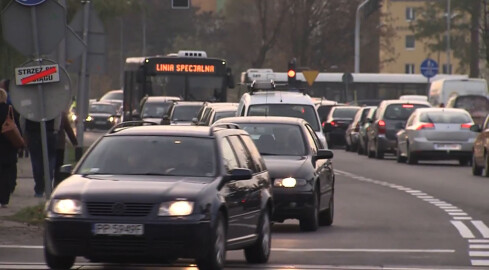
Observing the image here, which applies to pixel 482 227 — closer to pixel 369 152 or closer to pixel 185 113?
pixel 185 113

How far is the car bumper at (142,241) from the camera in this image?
42.8 ft

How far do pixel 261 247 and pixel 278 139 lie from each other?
Answer: 5.55 metres

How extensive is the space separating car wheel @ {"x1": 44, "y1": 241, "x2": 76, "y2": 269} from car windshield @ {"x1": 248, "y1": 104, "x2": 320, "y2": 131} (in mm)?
15052

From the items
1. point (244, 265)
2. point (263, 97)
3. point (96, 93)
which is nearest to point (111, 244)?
point (244, 265)

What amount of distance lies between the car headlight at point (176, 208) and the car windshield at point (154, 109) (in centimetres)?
3063

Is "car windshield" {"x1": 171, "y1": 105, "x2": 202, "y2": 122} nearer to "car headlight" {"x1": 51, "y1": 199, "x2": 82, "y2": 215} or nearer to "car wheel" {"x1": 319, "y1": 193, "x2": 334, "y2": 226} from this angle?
"car wheel" {"x1": 319, "y1": 193, "x2": 334, "y2": 226}

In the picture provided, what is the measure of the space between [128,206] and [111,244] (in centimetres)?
34

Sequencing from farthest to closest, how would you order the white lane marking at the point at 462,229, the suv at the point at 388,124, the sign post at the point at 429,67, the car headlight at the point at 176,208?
the sign post at the point at 429,67
the suv at the point at 388,124
the white lane marking at the point at 462,229
the car headlight at the point at 176,208

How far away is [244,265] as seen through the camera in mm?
15102

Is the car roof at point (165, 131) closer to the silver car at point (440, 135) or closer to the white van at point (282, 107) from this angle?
the white van at point (282, 107)

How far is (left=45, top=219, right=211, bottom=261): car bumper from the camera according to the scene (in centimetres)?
1304

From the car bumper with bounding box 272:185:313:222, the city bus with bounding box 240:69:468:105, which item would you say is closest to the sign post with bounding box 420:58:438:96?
the city bus with bounding box 240:69:468:105

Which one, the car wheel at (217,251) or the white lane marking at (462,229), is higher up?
the car wheel at (217,251)

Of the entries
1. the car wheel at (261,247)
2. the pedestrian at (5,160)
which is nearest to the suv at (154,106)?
the pedestrian at (5,160)
